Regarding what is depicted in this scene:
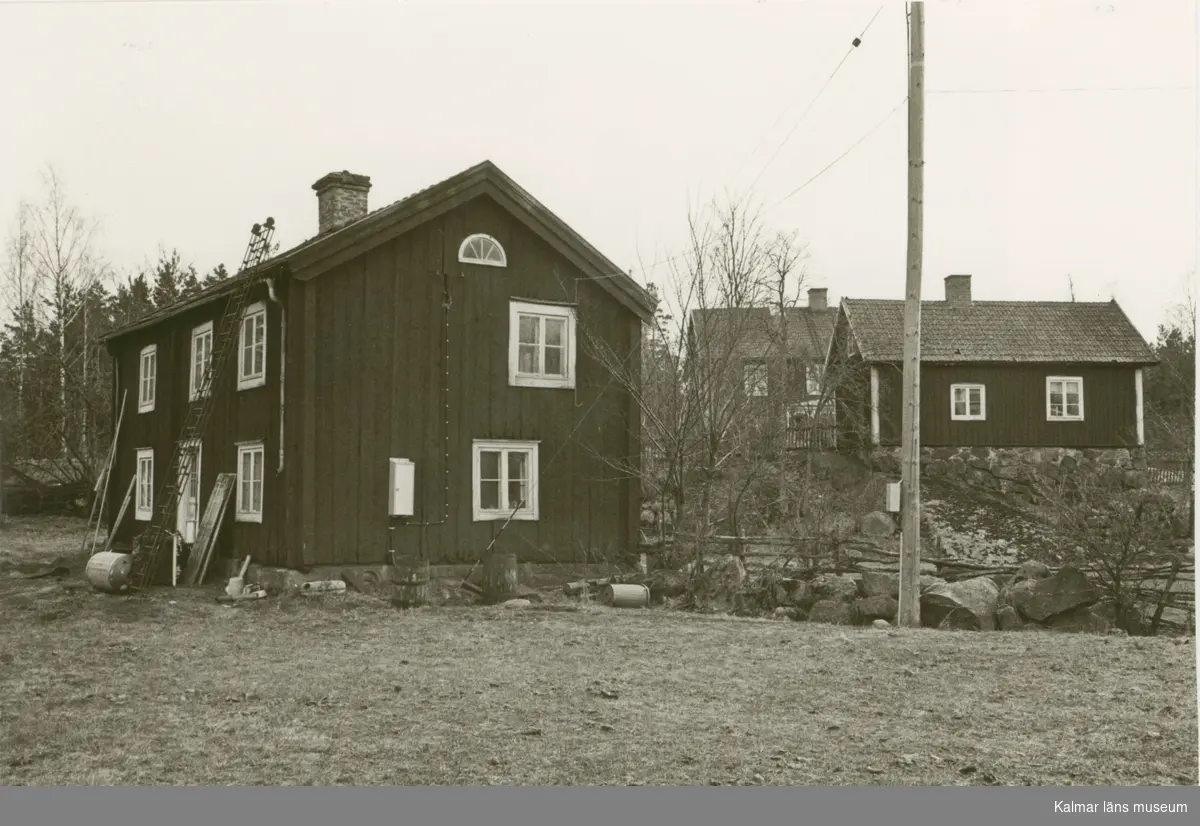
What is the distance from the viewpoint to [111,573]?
15.6 meters

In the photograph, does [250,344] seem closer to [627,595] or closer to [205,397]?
[205,397]

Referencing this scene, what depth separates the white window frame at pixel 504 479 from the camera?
17.3 metres

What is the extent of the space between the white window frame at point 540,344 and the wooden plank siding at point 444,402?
0.14 metres

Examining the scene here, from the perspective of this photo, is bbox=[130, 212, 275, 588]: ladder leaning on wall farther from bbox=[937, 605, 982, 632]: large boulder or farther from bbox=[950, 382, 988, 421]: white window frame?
bbox=[950, 382, 988, 421]: white window frame

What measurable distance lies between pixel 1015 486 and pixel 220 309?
72.3ft

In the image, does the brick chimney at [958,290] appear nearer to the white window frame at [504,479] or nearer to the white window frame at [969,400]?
the white window frame at [969,400]

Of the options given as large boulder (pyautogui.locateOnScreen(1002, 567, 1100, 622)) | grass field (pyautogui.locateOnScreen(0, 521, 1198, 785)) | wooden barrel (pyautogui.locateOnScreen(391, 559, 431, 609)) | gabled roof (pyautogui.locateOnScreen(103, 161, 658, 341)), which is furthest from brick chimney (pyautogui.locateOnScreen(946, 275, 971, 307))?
wooden barrel (pyautogui.locateOnScreen(391, 559, 431, 609))

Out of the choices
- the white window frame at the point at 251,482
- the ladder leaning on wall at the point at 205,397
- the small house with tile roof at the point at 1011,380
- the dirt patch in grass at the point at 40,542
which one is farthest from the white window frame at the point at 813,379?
the dirt patch in grass at the point at 40,542

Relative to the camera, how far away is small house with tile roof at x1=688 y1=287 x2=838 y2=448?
18688 millimetres

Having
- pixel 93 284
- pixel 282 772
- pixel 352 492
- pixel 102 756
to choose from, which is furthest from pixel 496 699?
pixel 93 284

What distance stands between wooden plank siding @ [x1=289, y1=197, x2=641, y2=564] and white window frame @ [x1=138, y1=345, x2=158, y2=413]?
22.7ft

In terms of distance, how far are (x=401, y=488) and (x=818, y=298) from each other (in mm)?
36206

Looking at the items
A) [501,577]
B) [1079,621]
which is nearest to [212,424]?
[501,577]

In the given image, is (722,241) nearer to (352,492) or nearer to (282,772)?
(352,492)
